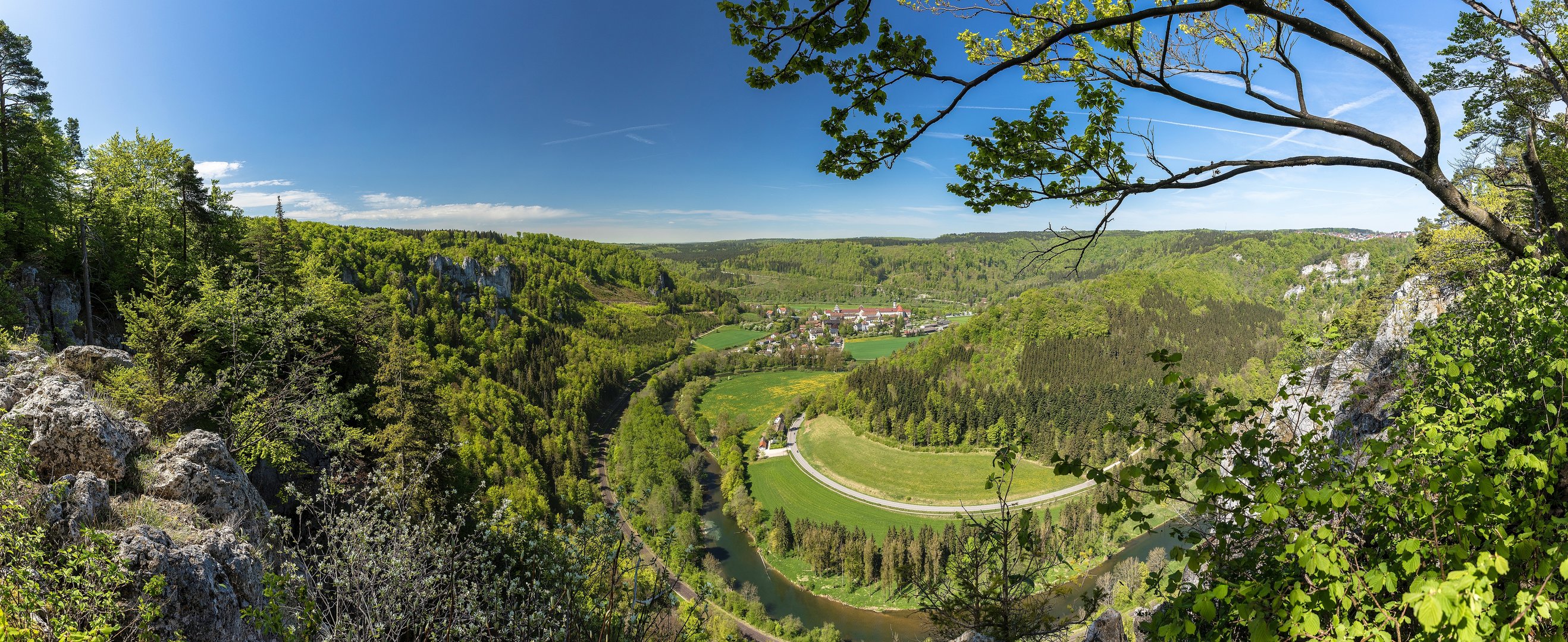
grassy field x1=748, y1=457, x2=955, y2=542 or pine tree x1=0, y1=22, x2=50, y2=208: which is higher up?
pine tree x1=0, y1=22, x2=50, y2=208

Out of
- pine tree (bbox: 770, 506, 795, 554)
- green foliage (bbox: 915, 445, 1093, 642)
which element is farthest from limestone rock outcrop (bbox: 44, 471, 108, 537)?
pine tree (bbox: 770, 506, 795, 554)

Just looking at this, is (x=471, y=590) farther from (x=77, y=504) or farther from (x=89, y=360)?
(x=89, y=360)

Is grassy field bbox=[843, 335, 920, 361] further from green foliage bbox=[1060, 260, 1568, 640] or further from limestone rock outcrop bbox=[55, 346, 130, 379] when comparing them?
green foliage bbox=[1060, 260, 1568, 640]

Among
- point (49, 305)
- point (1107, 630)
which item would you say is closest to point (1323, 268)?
point (1107, 630)

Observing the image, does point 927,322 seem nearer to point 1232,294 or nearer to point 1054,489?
point 1232,294

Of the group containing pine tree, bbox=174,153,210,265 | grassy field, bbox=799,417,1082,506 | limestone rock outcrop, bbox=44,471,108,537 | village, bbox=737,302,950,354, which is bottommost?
grassy field, bbox=799,417,1082,506

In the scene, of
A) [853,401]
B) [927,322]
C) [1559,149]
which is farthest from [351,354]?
[927,322]
